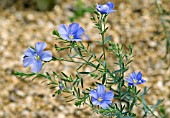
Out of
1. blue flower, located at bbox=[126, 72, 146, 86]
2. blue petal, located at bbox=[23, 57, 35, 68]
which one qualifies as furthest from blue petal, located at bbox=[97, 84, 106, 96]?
blue petal, located at bbox=[23, 57, 35, 68]

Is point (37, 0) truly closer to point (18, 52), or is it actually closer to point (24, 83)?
point (18, 52)

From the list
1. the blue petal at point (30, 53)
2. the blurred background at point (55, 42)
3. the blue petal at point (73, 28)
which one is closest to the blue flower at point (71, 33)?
the blue petal at point (73, 28)

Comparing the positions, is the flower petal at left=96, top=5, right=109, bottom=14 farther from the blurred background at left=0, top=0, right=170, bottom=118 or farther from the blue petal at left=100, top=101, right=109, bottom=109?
the blurred background at left=0, top=0, right=170, bottom=118

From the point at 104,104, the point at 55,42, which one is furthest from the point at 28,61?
the point at 55,42

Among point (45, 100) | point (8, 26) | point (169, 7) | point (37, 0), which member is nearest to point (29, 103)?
point (45, 100)

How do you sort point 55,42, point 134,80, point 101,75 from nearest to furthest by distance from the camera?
1. point 134,80
2. point 101,75
3. point 55,42

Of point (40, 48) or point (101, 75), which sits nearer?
point (40, 48)

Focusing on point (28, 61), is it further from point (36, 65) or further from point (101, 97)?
point (101, 97)

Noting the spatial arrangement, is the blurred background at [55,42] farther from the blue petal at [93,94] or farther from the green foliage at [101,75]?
the blue petal at [93,94]
